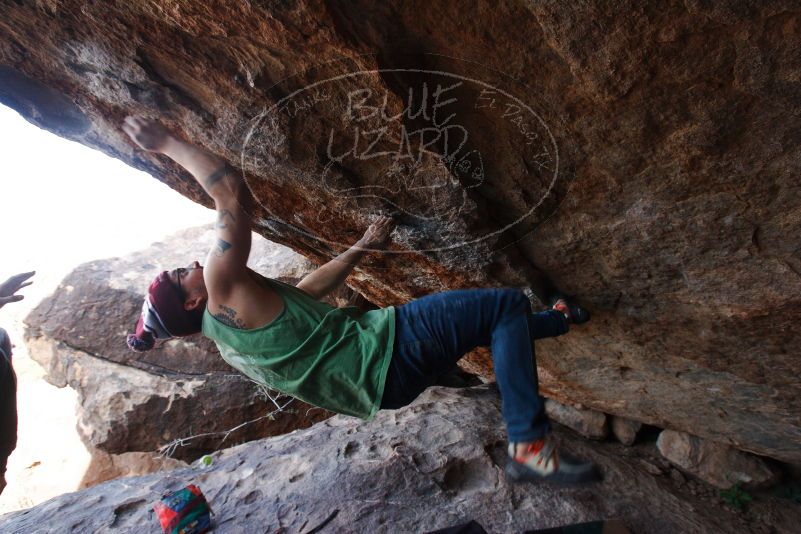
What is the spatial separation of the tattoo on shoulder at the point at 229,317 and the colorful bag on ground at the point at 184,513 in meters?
1.36

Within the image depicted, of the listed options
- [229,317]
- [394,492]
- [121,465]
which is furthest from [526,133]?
[121,465]

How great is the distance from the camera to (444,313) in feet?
7.13

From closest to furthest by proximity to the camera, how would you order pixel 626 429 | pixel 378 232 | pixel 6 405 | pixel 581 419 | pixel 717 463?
pixel 378 232 < pixel 6 405 < pixel 717 463 < pixel 626 429 < pixel 581 419

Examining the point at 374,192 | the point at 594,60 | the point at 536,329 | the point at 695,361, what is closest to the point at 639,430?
the point at 695,361

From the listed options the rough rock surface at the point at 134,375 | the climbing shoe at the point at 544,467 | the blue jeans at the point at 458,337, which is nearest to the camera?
the climbing shoe at the point at 544,467

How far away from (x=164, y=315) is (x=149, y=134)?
35.1 inches

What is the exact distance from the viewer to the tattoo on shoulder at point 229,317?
2.17 m

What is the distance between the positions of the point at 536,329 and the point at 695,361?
1174mm

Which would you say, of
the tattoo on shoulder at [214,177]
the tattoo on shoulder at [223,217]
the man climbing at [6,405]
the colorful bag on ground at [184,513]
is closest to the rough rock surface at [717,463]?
the colorful bag on ground at [184,513]

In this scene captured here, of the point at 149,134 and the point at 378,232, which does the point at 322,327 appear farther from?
the point at 149,134

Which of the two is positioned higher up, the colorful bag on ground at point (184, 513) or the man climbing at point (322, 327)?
the man climbing at point (322, 327)

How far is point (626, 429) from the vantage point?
408 centimetres

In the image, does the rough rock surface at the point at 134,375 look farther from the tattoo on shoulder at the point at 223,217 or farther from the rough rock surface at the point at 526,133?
the tattoo on shoulder at the point at 223,217

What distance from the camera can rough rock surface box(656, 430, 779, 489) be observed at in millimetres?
3438
